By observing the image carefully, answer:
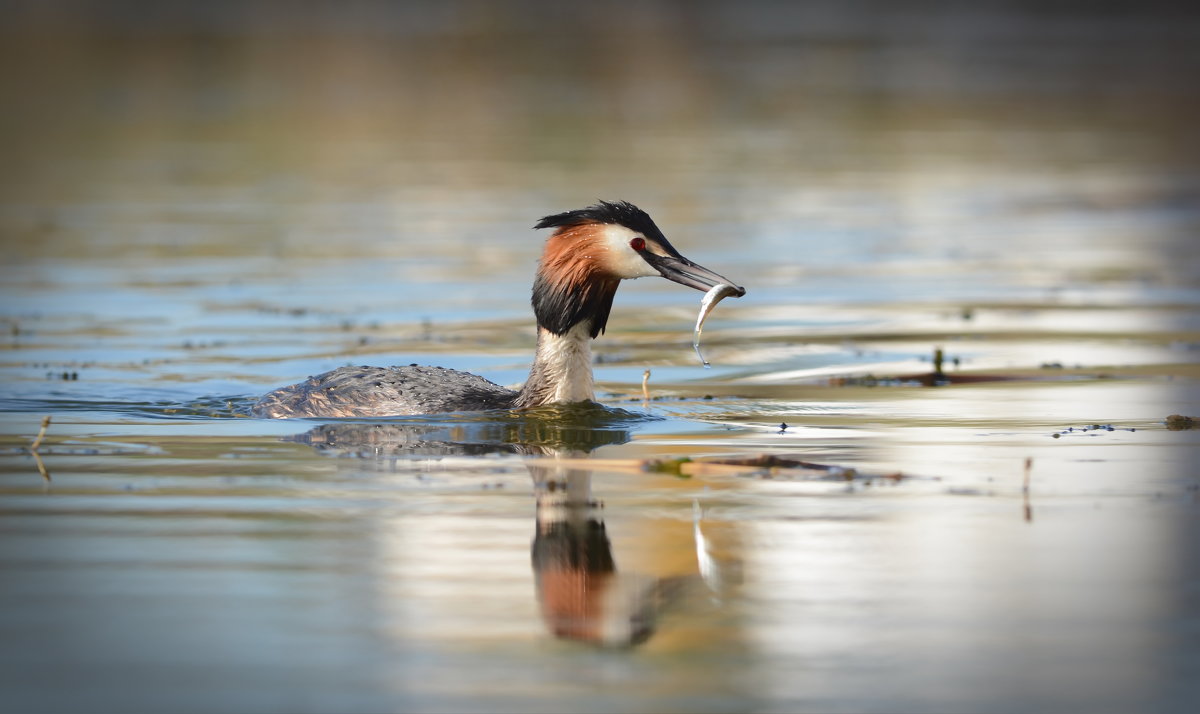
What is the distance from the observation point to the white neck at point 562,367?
12.5 m

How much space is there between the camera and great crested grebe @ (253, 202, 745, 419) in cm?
1195

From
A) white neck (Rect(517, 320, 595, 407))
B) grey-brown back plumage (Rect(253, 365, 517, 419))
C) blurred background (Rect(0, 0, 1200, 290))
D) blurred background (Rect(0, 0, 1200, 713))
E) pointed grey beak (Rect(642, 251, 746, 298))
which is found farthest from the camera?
blurred background (Rect(0, 0, 1200, 290))

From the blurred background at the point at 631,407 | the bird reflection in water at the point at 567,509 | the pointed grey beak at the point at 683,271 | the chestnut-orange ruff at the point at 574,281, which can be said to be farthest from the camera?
the chestnut-orange ruff at the point at 574,281

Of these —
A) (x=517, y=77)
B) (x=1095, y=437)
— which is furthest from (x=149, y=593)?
(x=517, y=77)

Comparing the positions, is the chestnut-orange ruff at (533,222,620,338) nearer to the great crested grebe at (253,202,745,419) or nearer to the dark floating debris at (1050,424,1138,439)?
the great crested grebe at (253,202,745,419)

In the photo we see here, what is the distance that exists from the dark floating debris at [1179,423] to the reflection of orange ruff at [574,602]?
5106mm

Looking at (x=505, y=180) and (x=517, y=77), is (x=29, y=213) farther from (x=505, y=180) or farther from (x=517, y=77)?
(x=517, y=77)

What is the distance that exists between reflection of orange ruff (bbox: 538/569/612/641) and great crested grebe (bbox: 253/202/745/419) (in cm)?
370

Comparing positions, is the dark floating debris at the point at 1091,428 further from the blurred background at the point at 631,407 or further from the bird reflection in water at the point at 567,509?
the bird reflection in water at the point at 567,509

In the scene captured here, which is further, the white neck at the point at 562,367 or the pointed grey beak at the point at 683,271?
the white neck at the point at 562,367

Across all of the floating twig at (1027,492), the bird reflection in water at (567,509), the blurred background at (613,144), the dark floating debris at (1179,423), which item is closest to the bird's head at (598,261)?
the bird reflection in water at (567,509)

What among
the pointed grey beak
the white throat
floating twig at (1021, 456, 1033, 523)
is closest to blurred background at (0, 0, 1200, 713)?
floating twig at (1021, 456, 1033, 523)

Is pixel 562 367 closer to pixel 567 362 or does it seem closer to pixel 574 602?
pixel 567 362

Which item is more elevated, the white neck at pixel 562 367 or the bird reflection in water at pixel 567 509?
the white neck at pixel 562 367
